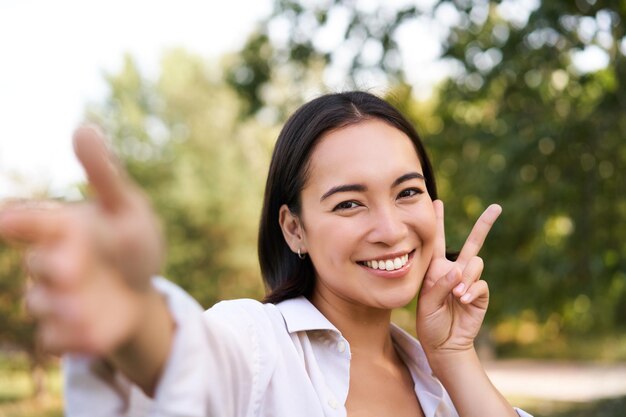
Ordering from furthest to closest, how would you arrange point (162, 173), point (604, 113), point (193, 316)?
point (162, 173), point (604, 113), point (193, 316)

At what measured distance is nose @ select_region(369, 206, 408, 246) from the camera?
1.87 m

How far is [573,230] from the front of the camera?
5898 millimetres

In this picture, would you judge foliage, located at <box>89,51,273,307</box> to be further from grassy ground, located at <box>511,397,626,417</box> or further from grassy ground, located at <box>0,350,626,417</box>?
grassy ground, located at <box>511,397,626,417</box>

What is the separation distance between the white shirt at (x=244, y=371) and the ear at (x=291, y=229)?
0.49 feet

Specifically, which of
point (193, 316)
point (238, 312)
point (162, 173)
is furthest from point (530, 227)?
point (162, 173)

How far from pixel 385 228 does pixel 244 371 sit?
0.54m

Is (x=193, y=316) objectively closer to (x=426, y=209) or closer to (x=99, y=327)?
(x=99, y=327)

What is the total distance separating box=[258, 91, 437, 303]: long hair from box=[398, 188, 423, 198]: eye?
0.70ft

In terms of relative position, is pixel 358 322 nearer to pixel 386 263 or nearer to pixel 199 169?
pixel 386 263

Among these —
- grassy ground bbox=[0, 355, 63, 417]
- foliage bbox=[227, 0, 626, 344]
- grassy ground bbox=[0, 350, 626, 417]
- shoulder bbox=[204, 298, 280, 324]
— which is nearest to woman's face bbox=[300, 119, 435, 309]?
shoulder bbox=[204, 298, 280, 324]

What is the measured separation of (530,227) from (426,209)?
4.30 metres

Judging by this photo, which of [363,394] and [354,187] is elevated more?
[354,187]

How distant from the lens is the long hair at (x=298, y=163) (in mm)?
2037

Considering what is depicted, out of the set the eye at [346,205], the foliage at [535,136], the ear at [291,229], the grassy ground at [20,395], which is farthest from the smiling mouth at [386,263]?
the grassy ground at [20,395]
